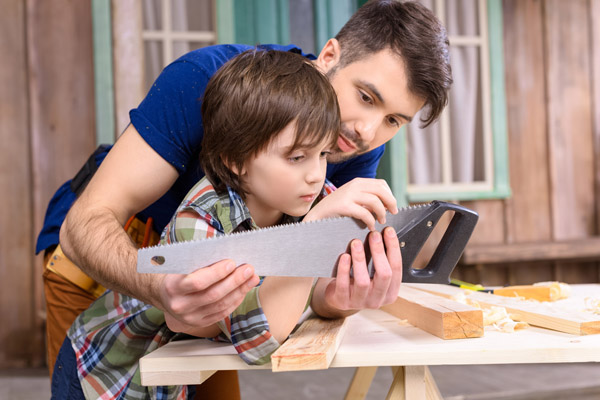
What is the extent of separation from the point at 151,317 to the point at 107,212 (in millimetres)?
250

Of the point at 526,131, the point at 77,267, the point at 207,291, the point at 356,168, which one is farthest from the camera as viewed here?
the point at 526,131

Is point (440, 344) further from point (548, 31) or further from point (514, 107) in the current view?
point (548, 31)

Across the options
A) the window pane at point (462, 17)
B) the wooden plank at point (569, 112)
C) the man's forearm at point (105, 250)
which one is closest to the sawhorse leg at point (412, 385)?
the man's forearm at point (105, 250)

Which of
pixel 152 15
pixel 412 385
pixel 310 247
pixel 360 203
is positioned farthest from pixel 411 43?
pixel 152 15

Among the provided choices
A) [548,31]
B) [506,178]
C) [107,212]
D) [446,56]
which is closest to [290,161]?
[107,212]

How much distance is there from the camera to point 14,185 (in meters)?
3.78

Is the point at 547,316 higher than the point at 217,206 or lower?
lower

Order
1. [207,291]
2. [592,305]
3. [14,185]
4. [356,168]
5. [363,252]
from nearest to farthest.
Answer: [207,291] → [363,252] → [592,305] → [356,168] → [14,185]

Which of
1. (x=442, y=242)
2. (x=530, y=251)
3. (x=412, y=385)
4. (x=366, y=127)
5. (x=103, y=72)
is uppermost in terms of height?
(x=103, y=72)

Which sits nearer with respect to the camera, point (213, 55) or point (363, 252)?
point (363, 252)

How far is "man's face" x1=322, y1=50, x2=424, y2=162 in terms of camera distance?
61.4 inches

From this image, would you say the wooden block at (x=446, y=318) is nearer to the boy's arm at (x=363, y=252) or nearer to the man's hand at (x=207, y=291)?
the boy's arm at (x=363, y=252)

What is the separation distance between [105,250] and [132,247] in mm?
57

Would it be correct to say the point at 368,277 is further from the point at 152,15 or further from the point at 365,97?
the point at 152,15
